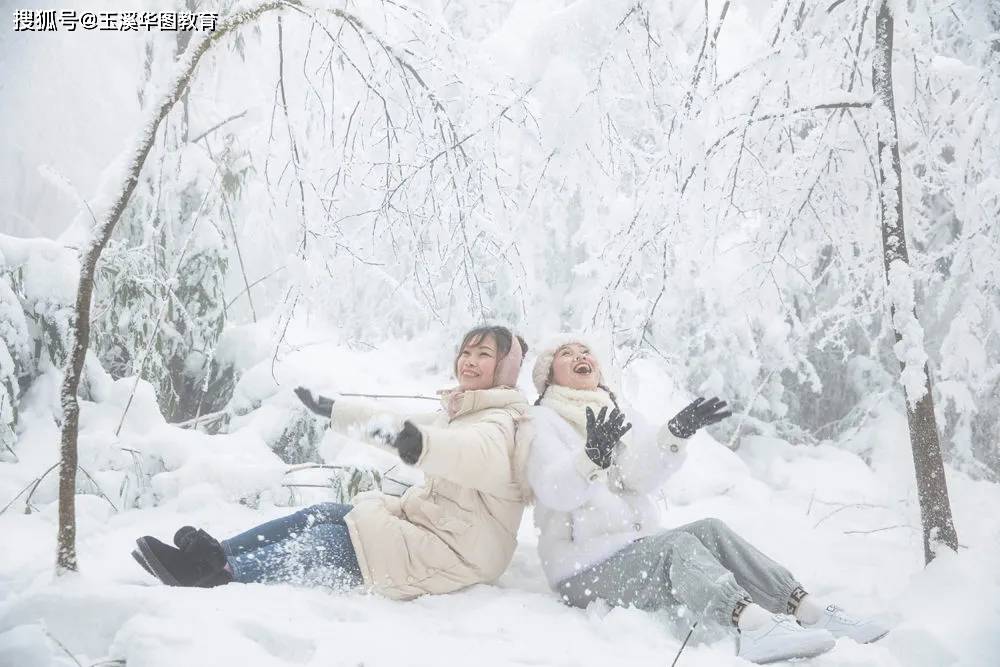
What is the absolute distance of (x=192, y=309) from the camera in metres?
4.19

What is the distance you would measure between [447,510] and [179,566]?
38.9 inches

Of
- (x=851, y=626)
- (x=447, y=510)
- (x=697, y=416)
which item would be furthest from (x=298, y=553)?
(x=851, y=626)

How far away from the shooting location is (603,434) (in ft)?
7.21

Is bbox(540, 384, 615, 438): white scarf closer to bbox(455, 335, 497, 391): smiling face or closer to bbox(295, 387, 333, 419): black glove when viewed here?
bbox(455, 335, 497, 391): smiling face

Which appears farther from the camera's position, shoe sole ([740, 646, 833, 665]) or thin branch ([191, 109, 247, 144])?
thin branch ([191, 109, 247, 144])

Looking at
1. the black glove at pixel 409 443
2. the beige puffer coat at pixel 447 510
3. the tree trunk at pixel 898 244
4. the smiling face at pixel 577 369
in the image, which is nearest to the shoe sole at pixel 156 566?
the beige puffer coat at pixel 447 510

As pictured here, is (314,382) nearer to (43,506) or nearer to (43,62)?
(43,506)

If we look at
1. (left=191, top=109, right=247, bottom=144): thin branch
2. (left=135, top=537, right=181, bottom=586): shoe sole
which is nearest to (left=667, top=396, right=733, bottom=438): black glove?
(left=135, top=537, right=181, bottom=586): shoe sole

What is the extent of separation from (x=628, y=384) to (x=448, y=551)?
1481mm

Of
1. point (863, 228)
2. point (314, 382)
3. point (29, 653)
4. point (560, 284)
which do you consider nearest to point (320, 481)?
point (314, 382)

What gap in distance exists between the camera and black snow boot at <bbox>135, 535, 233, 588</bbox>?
2232 millimetres

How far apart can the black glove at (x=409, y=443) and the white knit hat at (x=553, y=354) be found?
0.99 metres

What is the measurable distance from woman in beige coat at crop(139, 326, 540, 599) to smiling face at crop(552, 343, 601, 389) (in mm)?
340

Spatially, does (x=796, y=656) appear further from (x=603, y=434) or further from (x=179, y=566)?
(x=179, y=566)
